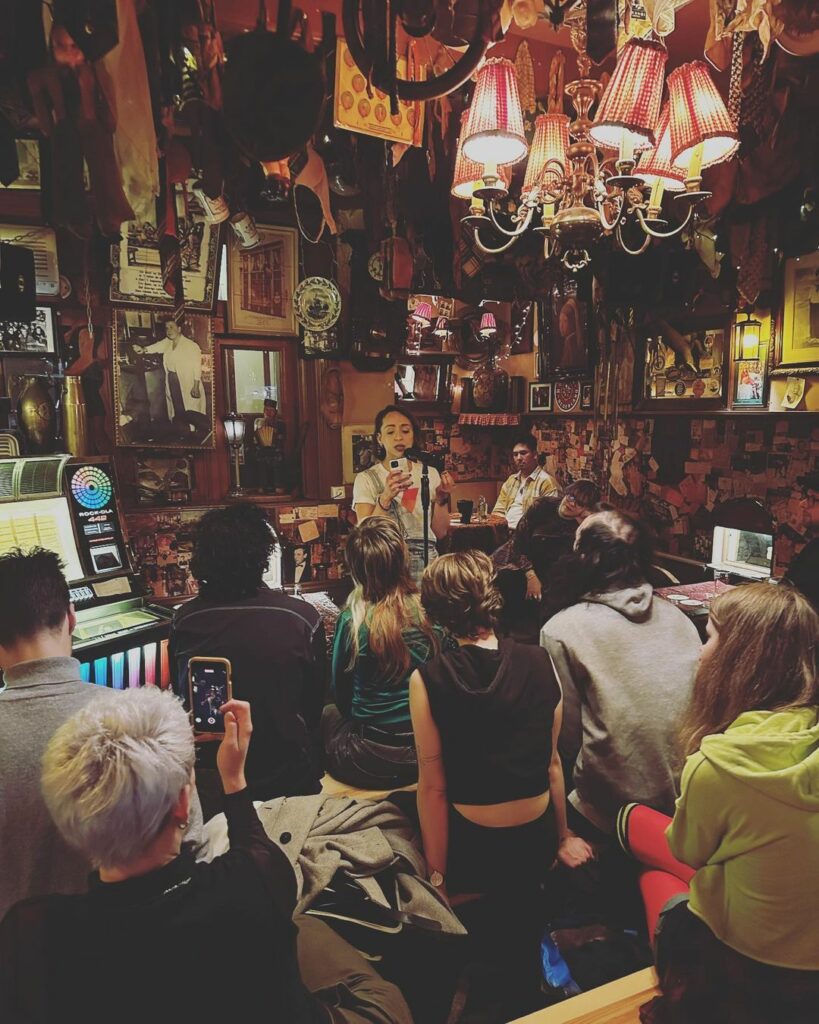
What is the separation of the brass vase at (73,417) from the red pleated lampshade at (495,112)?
287 centimetres

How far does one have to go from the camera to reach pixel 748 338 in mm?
4566

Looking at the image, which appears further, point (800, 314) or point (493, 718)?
point (800, 314)

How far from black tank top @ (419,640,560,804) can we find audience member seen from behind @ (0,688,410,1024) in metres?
0.73

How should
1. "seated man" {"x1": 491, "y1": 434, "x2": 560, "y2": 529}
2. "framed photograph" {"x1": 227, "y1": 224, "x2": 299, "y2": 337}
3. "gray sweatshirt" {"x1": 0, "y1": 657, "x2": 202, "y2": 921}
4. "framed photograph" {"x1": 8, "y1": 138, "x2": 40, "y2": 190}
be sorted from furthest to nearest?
1. "seated man" {"x1": 491, "y1": 434, "x2": 560, "y2": 529}
2. "framed photograph" {"x1": 227, "y1": 224, "x2": 299, "y2": 337}
3. "framed photograph" {"x1": 8, "y1": 138, "x2": 40, "y2": 190}
4. "gray sweatshirt" {"x1": 0, "y1": 657, "x2": 202, "y2": 921}

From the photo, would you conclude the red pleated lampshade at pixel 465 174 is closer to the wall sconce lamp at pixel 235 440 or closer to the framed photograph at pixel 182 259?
the framed photograph at pixel 182 259

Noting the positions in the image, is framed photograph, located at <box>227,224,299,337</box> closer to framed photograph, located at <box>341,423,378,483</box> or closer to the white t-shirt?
framed photograph, located at <box>341,423,378,483</box>

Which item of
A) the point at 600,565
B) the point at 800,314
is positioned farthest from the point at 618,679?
the point at 800,314

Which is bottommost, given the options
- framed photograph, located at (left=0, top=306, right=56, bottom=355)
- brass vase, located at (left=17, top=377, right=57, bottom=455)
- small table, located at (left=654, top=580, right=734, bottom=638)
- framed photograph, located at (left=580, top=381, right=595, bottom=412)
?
small table, located at (left=654, top=580, right=734, bottom=638)

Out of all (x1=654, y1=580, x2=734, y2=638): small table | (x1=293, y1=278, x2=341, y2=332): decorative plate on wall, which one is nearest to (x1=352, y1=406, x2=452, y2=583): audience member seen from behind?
(x1=293, y1=278, x2=341, y2=332): decorative plate on wall

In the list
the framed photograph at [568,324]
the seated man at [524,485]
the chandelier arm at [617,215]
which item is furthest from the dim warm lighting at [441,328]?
the chandelier arm at [617,215]

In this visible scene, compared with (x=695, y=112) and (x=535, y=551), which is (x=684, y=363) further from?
(x=695, y=112)

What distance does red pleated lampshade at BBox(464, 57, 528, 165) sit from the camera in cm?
236

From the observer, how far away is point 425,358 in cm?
713

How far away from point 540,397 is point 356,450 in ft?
9.21
